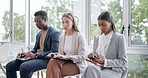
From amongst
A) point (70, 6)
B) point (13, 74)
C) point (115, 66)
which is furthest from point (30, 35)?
point (115, 66)

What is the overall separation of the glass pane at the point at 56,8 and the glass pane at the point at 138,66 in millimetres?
1053

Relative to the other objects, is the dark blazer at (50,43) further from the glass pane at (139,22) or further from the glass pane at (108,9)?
the glass pane at (139,22)

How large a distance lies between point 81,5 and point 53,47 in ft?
3.48

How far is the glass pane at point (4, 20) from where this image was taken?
482 cm

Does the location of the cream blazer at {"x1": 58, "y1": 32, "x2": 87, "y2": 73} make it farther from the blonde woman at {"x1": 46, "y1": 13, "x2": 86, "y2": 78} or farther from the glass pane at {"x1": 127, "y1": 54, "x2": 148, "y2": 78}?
the glass pane at {"x1": 127, "y1": 54, "x2": 148, "y2": 78}

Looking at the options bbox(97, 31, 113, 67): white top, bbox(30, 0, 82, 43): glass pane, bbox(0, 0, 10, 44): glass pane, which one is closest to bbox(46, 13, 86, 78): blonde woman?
bbox(97, 31, 113, 67): white top

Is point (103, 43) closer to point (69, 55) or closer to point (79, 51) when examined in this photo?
point (79, 51)

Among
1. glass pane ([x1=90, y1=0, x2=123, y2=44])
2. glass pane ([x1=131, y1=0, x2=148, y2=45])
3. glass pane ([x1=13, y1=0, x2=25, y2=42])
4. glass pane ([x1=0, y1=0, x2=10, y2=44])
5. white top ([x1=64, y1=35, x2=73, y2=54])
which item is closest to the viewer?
white top ([x1=64, y1=35, x2=73, y2=54])

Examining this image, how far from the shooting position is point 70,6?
4.06 meters

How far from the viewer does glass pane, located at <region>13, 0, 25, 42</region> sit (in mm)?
4645

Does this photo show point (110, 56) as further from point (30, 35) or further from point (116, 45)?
point (30, 35)

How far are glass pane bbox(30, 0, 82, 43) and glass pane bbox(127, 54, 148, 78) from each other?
105cm

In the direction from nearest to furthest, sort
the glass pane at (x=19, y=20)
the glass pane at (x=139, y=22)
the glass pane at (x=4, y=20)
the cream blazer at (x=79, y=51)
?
the cream blazer at (x=79, y=51) < the glass pane at (x=139, y=22) < the glass pane at (x=19, y=20) < the glass pane at (x=4, y=20)

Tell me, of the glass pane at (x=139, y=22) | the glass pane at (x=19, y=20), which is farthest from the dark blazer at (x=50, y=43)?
the glass pane at (x=19, y=20)
